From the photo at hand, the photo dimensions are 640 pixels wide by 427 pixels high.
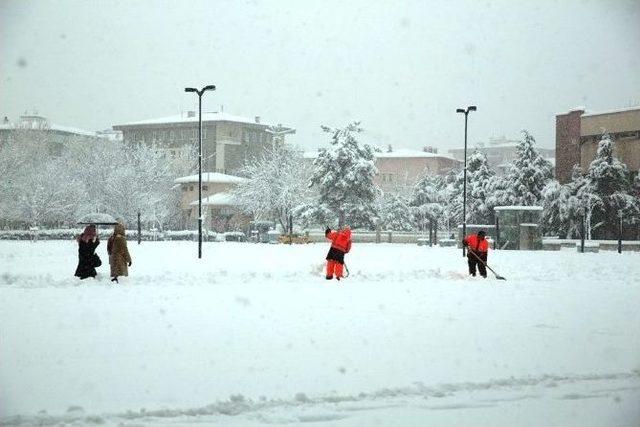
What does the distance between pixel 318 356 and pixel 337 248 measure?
363 inches

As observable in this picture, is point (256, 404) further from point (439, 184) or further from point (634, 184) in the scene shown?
point (439, 184)

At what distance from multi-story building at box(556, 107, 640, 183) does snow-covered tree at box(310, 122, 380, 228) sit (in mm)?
14880

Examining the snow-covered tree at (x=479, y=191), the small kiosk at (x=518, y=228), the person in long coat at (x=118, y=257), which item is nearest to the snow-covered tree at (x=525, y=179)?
the snow-covered tree at (x=479, y=191)

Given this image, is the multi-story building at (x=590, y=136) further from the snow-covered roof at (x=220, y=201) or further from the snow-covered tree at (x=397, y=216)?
the snow-covered roof at (x=220, y=201)

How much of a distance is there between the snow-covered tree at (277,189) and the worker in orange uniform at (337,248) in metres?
42.0

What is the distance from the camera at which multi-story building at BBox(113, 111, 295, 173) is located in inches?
3597

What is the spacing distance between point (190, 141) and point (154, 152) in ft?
86.1

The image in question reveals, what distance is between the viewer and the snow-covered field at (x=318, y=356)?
6641 millimetres

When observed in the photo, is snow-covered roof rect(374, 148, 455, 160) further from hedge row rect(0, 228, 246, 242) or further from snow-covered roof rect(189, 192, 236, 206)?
hedge row rect(0, 228, 246, 242)

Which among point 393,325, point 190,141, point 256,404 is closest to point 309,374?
point 256,404

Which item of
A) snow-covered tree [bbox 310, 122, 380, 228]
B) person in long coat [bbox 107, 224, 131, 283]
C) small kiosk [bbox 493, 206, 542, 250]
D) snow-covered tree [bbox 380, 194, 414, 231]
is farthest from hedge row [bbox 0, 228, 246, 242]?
person in long coat [bbox 107, 224, 131, 283]

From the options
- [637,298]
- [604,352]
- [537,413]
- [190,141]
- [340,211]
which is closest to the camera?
[537,413]

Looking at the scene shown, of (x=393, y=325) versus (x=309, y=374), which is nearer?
(x=309, y=374)

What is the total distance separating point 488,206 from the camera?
173 ft
